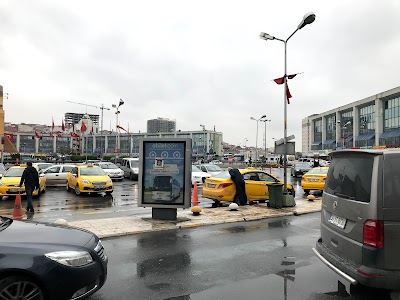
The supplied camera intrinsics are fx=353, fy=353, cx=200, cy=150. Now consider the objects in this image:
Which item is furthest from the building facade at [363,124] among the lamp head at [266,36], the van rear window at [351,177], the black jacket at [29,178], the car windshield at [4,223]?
the car windshield at [4,223]

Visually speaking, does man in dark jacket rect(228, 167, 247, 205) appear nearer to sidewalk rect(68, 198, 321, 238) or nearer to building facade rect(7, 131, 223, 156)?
sidewalk rect(68, 198, 321, 238)

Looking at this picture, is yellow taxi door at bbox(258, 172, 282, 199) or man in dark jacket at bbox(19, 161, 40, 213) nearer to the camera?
man in dark jacket at bbox(19, 161, 40, 213)

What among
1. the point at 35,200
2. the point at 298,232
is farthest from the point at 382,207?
the point at 35,200

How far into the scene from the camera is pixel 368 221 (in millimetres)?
4148

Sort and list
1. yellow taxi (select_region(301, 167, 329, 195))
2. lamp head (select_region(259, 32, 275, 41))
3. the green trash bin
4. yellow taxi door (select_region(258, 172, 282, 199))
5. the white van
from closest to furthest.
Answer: the green trash bin
lamp head (select_region(259, 32, 275, 41))
yellow taxi door (select_region(258, 172, 282, 199))
yellow taxi (select_region(301, 167, 329, 195))
the white van

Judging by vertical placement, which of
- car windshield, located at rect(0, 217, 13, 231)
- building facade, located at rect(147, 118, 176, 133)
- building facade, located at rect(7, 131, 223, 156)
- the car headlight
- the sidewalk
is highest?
building facade, located at rect(147, 118, 176, 133)

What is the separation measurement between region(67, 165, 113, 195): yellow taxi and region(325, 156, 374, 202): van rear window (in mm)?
14096

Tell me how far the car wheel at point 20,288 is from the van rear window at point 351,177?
152 inches

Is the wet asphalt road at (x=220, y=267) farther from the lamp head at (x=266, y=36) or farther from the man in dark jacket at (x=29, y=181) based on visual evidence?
the lamp head at (x=266, y=36)

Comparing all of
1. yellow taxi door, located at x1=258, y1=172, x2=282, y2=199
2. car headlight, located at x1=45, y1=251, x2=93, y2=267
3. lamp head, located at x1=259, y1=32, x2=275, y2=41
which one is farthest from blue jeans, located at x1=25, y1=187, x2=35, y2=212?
lamp head, located at x1=259, y1=32, x2=275, y2=41

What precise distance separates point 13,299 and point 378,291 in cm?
459

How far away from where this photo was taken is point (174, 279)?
5.41m

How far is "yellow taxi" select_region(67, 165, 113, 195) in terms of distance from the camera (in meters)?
17.5

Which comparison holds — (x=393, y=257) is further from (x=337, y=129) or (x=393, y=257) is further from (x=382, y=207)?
(x=337, y=129)
